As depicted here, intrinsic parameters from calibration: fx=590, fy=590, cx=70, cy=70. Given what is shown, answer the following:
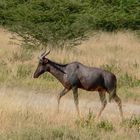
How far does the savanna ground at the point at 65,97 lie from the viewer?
30.0ft

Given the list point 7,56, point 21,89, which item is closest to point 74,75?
point 21,89

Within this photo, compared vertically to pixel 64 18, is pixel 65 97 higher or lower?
lower

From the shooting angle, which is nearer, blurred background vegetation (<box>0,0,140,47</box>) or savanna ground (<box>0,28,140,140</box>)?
savanna ground (<box>0,28,140,140</box>)

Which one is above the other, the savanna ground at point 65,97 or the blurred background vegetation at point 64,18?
the blurred background vegetation at point 64,18

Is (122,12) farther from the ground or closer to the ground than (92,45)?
farther from the ground

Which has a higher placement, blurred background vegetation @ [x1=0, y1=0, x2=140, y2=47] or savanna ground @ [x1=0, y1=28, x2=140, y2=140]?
blurred background vegetation @ [x1=0, y1=0, x2=140, y2=47]

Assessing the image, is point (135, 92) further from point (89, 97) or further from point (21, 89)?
point (21, 89)

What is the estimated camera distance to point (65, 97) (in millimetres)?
15312

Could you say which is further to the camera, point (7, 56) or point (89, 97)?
point (7, 56)

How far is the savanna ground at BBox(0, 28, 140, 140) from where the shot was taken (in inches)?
360

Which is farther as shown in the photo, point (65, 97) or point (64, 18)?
point (64, 18)

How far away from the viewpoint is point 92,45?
27922 mm

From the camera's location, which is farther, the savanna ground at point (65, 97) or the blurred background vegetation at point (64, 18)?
the blurred background vegetation at point (64, 18)

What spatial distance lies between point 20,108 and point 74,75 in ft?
6.21
